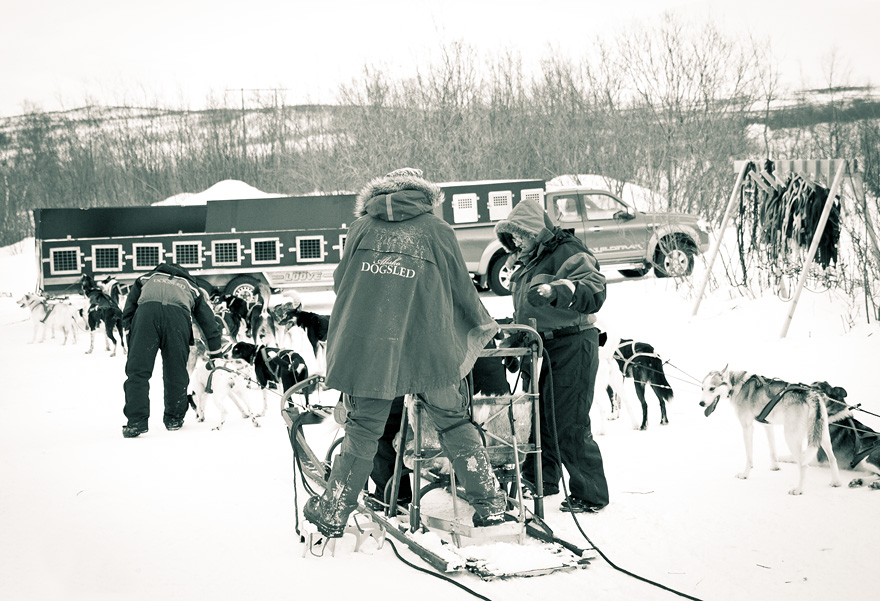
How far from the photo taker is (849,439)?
520 cm

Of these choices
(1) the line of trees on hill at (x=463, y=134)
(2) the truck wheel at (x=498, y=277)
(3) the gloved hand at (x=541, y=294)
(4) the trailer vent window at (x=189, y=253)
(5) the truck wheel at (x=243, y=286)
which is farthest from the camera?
(1) the line of trees on hill at (x=463, y=134)

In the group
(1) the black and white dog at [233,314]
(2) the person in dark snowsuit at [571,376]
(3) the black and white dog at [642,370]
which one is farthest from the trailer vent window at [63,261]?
(2) the person in dark snowsuit at [571,376]

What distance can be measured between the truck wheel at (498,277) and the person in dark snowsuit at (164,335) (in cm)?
735

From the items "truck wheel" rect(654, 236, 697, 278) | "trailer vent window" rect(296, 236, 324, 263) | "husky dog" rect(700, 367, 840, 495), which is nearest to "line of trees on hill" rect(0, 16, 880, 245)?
"truck wheel" rect(654, 236, 697, 278)

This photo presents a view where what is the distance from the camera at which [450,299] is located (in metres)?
4.04

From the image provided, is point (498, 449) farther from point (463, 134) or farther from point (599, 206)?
point (463, 134)

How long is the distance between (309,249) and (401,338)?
1227 cm

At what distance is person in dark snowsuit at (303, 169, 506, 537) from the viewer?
3861 mm

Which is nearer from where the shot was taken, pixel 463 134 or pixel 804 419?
pixel 804 419

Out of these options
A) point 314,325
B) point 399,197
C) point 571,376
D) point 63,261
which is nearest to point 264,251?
point 63,261

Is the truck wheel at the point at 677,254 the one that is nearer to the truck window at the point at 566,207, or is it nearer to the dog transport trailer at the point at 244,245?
the truck window at the point at 566,207

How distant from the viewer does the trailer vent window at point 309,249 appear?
15867 millimetres

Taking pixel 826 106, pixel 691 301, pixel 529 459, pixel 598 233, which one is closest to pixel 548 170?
pixel 826 106

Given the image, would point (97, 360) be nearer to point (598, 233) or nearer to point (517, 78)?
point (598, 233)
